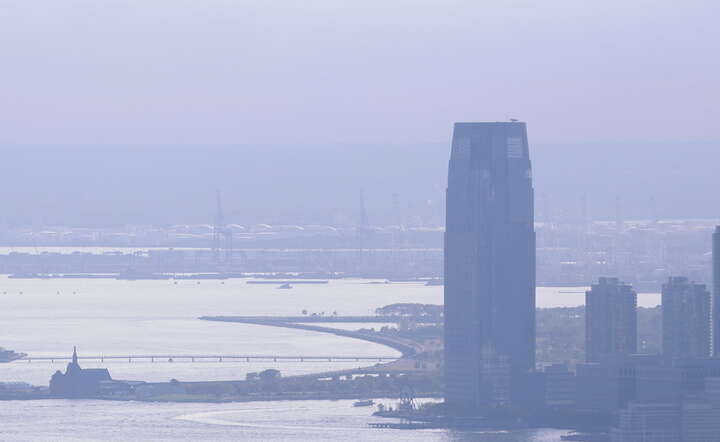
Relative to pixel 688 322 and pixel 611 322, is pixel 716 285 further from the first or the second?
pixel 611 322

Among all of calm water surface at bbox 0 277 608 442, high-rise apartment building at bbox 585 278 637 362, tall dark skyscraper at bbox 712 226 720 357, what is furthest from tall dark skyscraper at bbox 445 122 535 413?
tall dark skyscraper at bbox 712 226 720 357

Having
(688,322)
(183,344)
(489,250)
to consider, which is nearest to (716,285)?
(688,322)

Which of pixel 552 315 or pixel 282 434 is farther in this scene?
pixel 552 315

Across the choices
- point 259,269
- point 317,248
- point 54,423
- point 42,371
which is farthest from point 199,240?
point 54,423

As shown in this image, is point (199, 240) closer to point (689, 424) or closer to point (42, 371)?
point (42, 371)

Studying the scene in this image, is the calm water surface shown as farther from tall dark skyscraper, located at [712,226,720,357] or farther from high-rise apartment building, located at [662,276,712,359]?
tall dark skyscraper, located at [712,226,720,357]
